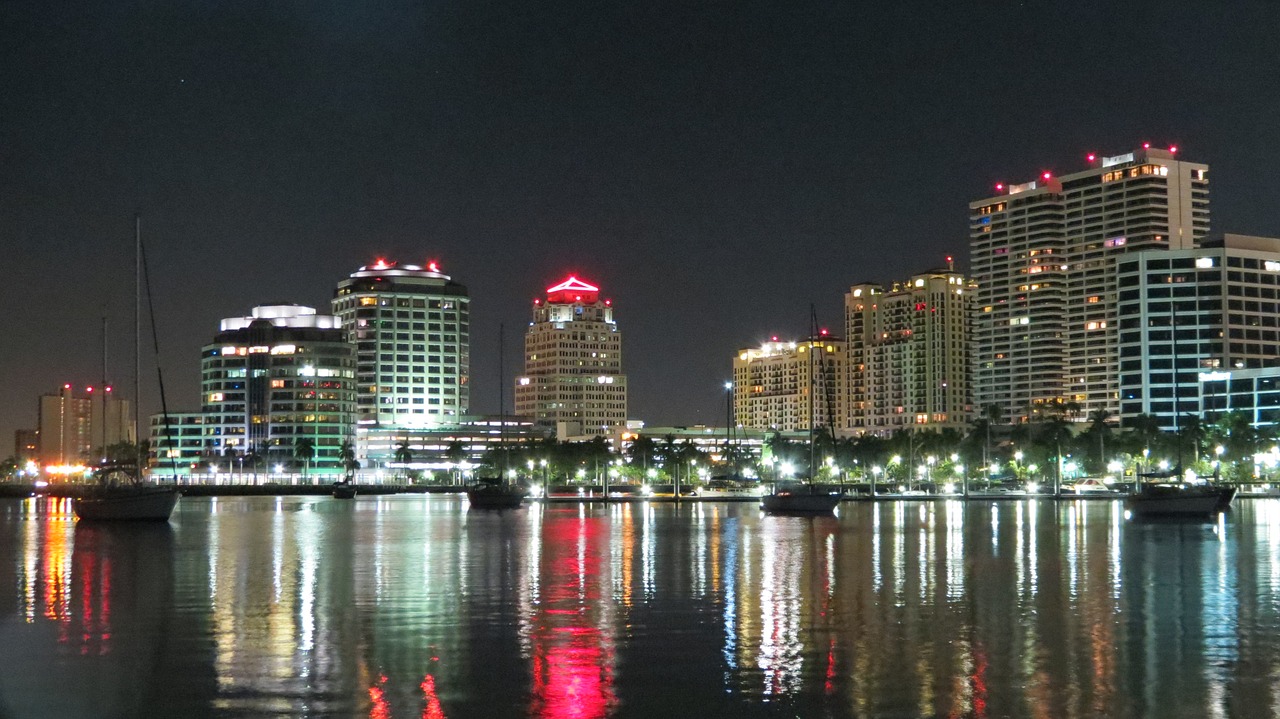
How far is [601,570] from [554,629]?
19029 mm

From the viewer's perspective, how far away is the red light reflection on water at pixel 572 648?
80.1 feet

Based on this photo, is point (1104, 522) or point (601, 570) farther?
point (1104, 522)

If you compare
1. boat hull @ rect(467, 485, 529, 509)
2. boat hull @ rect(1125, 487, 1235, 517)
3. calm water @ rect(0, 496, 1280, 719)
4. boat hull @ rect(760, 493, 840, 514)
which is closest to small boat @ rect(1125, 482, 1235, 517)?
boat hull @ rect(1125, 487, 1235, 517)

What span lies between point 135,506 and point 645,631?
77370mm

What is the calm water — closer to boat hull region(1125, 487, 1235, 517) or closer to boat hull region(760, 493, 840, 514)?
boat hull region(1125, 487, 1235, 517)

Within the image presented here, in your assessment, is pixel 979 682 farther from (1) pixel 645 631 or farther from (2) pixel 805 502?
(2) pixel 805 502

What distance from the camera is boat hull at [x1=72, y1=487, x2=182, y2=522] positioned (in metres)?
102

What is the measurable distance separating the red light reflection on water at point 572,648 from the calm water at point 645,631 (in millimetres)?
114

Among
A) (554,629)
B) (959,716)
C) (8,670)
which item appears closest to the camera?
(959,716)

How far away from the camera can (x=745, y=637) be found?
3269 centimetres

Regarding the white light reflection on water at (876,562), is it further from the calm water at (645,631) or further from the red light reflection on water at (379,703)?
the red light reflection on water at (379,703)

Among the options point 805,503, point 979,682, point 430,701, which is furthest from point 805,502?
point 430,701

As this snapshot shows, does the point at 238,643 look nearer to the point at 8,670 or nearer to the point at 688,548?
the point at 8,670

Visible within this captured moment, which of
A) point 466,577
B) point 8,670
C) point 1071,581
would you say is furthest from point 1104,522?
point 8,670
